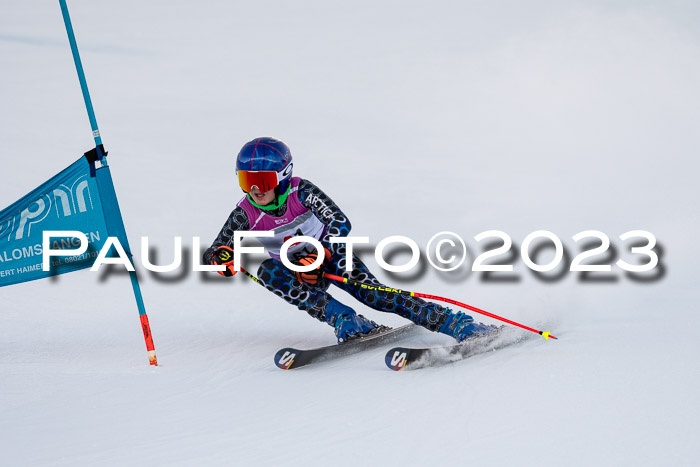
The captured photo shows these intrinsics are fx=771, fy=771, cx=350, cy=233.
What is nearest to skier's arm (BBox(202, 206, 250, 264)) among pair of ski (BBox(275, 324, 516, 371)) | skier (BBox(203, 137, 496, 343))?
skier (BBox(203, 137, 496, 343))

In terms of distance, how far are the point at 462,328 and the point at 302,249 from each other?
3.47ft

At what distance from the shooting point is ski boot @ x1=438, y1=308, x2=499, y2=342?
13.1ft

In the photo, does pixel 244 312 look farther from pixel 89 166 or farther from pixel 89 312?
pixel 89 166

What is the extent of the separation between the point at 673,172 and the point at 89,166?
6426mm

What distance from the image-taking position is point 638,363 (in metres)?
3.42

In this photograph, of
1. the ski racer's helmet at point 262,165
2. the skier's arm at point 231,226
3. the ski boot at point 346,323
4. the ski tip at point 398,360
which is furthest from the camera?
the skier's arm at point 231,226

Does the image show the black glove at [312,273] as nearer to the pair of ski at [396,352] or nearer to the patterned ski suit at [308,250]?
the patterned ski suit at [308,250]

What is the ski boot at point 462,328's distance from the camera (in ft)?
13.1

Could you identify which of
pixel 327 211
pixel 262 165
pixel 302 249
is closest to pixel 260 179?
pixel 262 165

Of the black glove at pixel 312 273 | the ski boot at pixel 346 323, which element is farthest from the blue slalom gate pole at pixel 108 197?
the ski boot at pixel 346 323

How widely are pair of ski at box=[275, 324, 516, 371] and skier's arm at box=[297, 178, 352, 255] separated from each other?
0.58m

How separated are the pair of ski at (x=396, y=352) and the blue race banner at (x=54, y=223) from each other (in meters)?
1.30

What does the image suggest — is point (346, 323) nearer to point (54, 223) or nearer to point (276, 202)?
point (276, 202)

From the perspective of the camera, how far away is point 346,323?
4.26m
